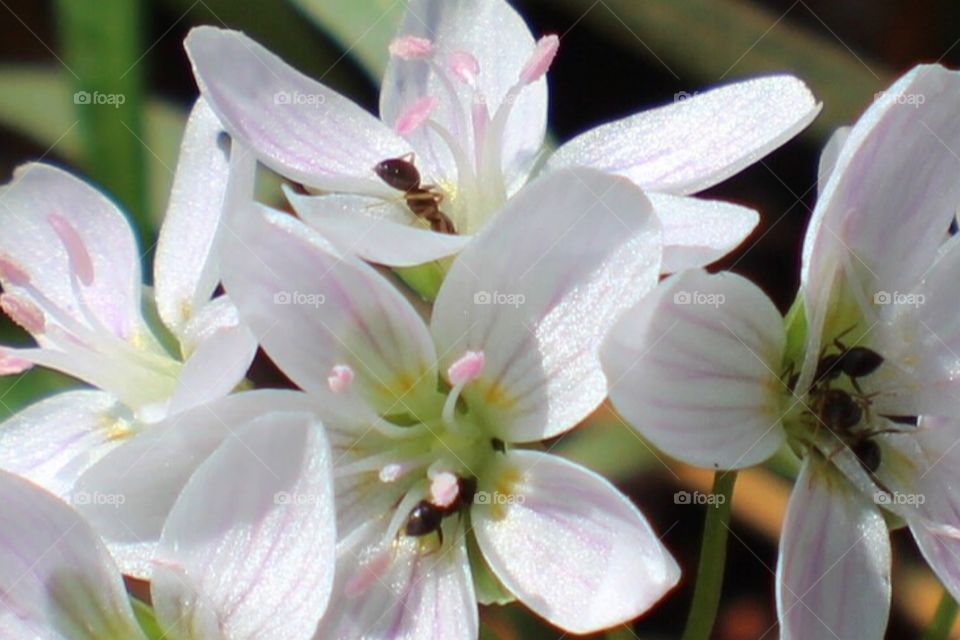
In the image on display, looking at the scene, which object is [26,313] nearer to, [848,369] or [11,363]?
[11,363]

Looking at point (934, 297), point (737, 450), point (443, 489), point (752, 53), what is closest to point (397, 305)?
point (443, 489)

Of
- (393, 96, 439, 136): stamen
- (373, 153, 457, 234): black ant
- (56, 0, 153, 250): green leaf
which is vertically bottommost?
(56, 0, 153, 250): green leaf

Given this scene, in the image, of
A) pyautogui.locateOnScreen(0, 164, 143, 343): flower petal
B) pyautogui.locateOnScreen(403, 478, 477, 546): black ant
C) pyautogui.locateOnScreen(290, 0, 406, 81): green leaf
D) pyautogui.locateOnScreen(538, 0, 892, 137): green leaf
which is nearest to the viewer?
pyautogui.locateOnScreen(403, 478, 477, 546): black ant

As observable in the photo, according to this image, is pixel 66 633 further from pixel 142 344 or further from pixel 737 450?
pixel 737 450

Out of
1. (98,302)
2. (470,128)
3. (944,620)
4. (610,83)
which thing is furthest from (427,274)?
(610,83)

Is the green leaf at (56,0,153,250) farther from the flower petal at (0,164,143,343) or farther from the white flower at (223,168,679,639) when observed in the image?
the white flower at (223,168,679,639)

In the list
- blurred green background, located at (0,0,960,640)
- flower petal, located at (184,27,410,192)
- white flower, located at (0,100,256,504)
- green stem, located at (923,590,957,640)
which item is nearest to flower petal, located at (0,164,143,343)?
white flower, located at (0,100,256,504)
